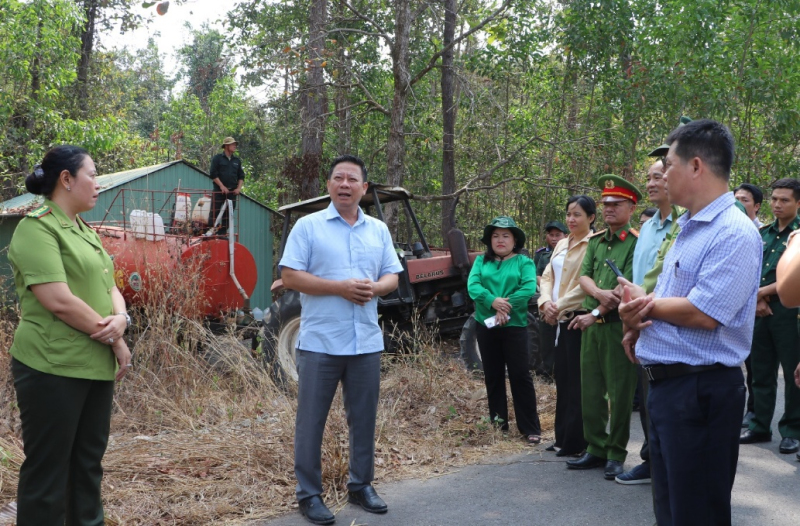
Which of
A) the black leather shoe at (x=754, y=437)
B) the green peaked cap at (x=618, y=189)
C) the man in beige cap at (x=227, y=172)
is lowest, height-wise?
the black leather shoe at (x=754, y=437)

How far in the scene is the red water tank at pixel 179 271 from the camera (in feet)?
24.6

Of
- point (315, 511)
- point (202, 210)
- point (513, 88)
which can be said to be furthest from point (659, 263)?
point (513, 88)

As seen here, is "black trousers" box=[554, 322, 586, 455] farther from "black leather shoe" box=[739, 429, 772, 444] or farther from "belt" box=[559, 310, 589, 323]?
"black leather shoe" box=[739, 429, 772, 444]

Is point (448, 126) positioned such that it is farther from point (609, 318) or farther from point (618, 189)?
point (609, 318)

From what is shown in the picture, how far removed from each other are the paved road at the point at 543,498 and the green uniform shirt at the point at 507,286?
3.86 ft

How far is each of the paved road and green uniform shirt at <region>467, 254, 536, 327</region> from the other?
3.86 ft

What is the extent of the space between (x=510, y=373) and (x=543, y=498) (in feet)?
4.91

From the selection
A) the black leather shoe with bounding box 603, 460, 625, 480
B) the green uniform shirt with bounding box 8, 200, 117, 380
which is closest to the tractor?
the black leather shoe with bounding box 603, 460, 625, 480

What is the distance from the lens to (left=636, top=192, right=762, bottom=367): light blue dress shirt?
115 inches

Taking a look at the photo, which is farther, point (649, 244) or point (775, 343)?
point (775, 343)

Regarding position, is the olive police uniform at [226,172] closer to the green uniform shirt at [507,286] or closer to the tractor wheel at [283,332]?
the tractor wheel at [283,332]

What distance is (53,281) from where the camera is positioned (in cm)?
343

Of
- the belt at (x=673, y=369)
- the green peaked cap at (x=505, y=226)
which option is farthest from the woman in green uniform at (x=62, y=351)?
the green peaked cap at (x=505, y=226)

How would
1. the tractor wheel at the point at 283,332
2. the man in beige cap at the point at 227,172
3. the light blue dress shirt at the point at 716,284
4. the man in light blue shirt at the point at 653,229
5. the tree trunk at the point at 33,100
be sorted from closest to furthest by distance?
the light blue dress shirt at the point at 716,284 < the man in light blue shirt at the point at 653,229 < the tractor wheel at the point at 283,332 < the man in beige cap at the point at 227,172 < the tree trunk at the point at 33,100
